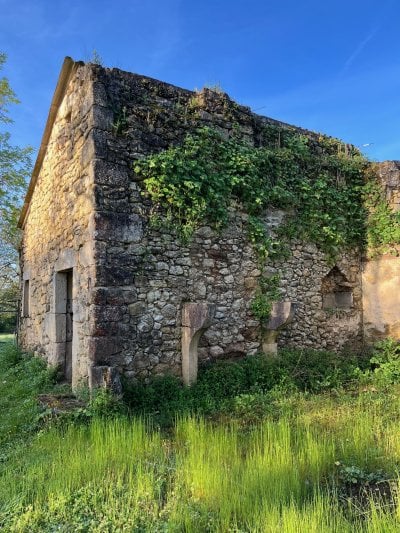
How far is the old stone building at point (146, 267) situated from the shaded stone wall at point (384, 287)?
0.02 m

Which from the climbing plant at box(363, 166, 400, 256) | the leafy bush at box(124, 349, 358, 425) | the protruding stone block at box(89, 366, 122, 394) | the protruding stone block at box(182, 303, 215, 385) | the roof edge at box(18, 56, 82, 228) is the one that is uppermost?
the roof edge at box(18, 56, 82, 228)

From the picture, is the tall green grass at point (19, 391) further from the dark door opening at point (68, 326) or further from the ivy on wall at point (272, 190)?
the ivy on wall at point (272, 190)

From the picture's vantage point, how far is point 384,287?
26.5 ft

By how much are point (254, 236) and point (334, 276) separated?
2407 millimetres

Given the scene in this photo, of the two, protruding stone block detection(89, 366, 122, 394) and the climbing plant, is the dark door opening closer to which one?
protruding stone block detection(89, 366, 122, 394)

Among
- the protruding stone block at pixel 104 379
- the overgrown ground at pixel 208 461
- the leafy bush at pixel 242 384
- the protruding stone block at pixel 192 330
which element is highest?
the protruding stone block at pixel 192 330

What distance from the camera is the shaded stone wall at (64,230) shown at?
5.51m

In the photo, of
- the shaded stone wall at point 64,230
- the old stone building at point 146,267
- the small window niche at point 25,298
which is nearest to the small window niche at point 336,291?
the old stone building at point 146,267

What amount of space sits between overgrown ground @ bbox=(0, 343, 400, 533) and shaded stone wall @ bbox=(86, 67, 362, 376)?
581mm

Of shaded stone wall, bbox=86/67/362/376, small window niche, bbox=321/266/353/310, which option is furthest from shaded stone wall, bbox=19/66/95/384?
small window niche, bbox=321/266/353/310

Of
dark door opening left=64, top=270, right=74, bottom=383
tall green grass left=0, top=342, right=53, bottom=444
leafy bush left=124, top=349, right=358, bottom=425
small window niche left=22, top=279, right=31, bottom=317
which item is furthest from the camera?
small window niche left=22, top=279, right=31, bottom=317

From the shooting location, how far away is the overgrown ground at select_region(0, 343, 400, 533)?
2.63m

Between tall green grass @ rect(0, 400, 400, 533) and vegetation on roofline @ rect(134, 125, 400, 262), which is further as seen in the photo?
vegetation on roofline @ rect(134, 125, 400, 262)

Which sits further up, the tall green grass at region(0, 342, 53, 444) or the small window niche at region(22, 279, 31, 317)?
the small window niche at region(22, 279, 31, 317)
